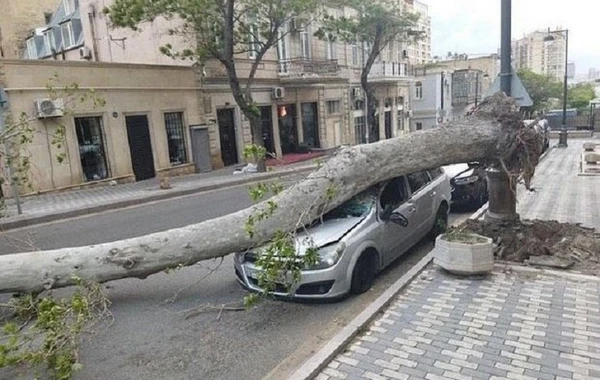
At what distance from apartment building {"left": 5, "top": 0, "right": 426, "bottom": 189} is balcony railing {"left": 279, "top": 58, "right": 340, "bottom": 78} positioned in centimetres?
5

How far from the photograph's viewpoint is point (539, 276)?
19.0ft

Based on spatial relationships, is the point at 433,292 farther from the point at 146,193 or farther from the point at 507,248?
the point at 146,193

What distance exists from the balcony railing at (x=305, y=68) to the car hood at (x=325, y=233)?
19330 millimetres

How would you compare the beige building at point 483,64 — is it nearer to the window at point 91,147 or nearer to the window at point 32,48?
the window at point 32,48

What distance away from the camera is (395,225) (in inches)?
254

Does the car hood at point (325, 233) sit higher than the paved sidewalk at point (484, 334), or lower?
higher

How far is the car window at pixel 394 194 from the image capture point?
6602 mm

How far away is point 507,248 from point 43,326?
19.0ft

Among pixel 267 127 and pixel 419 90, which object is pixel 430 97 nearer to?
pixel 419 90

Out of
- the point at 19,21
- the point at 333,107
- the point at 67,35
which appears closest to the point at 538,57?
the point at 333,107

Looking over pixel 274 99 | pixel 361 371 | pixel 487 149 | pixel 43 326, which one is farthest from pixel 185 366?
pixel 274 99

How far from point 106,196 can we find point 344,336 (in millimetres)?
11857

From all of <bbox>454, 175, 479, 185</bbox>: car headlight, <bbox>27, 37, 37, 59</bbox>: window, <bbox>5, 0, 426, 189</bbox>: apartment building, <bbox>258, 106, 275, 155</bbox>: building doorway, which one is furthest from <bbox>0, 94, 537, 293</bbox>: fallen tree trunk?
<bbox>27, 37, 37, 59</bbox>: window

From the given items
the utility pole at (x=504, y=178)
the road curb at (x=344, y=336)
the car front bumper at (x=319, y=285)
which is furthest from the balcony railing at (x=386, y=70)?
the car front bumper at (x=319, y=285)
